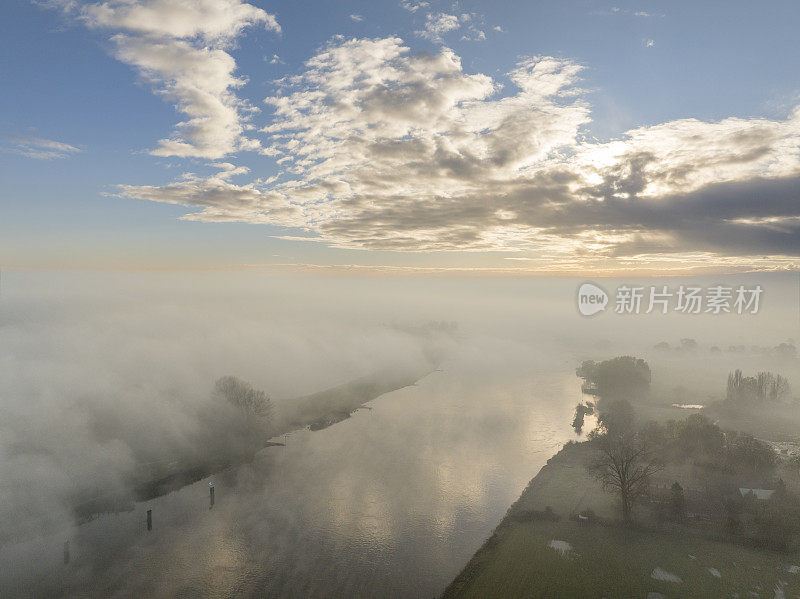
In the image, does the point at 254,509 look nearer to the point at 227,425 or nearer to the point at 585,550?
the point at 227,425

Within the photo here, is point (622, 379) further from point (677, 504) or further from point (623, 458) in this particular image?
point (677, 504)

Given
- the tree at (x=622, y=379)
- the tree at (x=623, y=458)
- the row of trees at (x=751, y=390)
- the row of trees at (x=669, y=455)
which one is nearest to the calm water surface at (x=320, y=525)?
the tree at (x=623, y=458)

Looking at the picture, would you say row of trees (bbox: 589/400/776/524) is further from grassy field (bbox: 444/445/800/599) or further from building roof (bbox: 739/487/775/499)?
grassy field (bbox: 444/445/800/599)

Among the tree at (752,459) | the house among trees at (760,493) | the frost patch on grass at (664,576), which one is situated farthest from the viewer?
the tree at (752,459)

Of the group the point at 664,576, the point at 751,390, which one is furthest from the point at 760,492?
the point at 751,390

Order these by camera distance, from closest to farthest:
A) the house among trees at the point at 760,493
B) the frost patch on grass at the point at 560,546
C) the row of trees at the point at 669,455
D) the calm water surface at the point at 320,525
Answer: the calm water surface at the point at 320,525 < the frost patch on grass at the point at 560,546 < the house among trees at the point at 760,493 < the row of trees at the point at 669,455

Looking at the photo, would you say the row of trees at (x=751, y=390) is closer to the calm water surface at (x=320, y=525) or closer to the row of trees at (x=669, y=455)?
the row of trees at (x=669, y=455)

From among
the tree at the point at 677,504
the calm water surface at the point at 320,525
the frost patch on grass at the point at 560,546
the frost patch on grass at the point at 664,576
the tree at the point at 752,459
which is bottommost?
the calm water surface at the point at 320,525
